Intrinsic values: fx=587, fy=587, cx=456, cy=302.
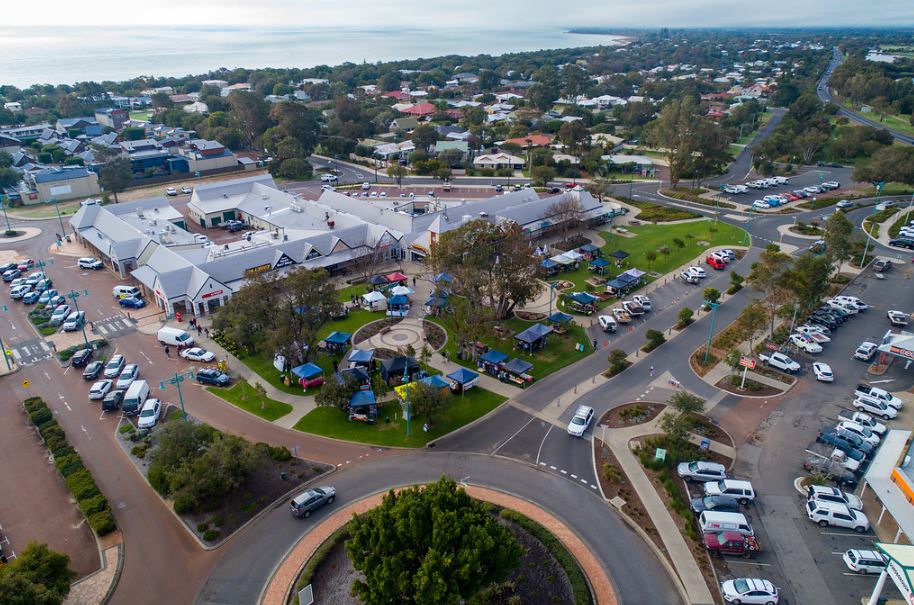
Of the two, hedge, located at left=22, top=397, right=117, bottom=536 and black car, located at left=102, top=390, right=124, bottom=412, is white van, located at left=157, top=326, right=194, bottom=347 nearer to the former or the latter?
black car, located at left=102, top=390, right=124, bottom=412

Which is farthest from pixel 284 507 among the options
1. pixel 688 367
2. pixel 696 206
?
pixel 696 206

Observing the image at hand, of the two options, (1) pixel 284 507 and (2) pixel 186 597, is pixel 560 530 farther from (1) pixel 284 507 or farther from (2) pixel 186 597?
(2) pixel 186 597

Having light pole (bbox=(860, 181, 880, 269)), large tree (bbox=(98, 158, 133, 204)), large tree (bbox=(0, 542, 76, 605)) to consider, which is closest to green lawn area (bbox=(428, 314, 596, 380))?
large tree (bbox=(0, 542, 76, 605))

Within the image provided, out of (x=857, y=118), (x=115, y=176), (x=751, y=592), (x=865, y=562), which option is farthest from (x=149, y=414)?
(x=857, y=118)

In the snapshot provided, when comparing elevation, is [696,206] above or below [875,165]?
below

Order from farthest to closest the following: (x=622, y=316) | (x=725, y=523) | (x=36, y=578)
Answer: (x=622, y=316), (x=725, y=523), (x=36, y=578)

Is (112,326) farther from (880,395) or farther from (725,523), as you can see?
(880,395)
